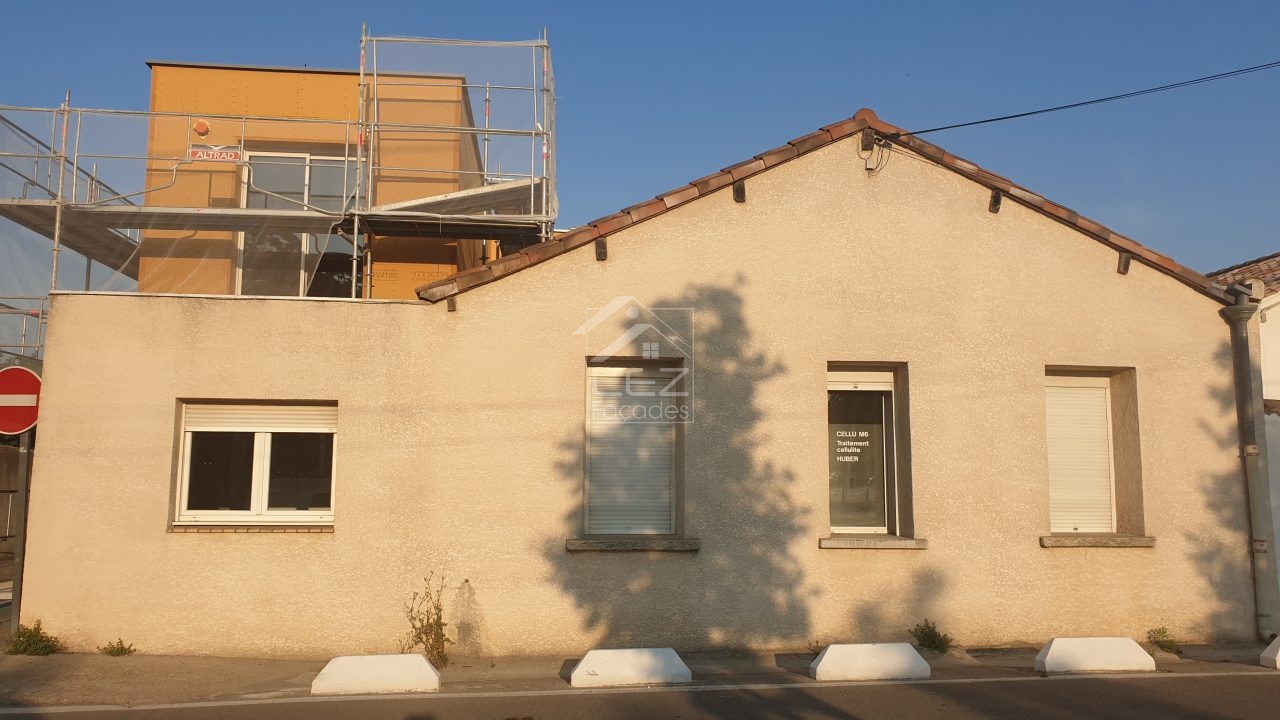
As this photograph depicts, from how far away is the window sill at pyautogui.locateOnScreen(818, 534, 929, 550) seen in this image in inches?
366

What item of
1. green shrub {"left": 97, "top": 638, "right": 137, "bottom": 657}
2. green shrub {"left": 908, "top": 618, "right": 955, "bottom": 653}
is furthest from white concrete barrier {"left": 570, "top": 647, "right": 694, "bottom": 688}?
green shrub {"left": 97, "top": 638, "right": 137, "bottom": 657}

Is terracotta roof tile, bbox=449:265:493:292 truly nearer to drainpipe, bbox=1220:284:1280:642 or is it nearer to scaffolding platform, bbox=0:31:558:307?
scaffolding platform, bbox=0:31:558:307

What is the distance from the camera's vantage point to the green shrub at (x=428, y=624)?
8.59 meters

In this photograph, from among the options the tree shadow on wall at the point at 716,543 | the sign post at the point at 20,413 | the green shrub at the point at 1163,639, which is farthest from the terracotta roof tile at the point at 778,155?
the sign post at the point at 20,413

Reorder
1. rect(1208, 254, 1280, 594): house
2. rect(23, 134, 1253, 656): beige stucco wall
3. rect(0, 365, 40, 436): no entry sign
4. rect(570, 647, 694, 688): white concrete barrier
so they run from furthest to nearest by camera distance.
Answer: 1. rect(1208, 254, 1280, 594): house
2. rect(0, 365, 40, 436): no entry sign
3. rect(23, 134, 1253, 656): beige stucco wall
4. rect(570, 647, 694, 688): white concrete barrier

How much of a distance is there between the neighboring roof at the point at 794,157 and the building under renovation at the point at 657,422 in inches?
1.3

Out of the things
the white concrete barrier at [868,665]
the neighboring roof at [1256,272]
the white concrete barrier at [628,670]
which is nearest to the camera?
the white concrete barrier at [628,670]

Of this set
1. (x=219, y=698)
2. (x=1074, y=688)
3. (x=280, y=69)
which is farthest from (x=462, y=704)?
(x=280, y=69)

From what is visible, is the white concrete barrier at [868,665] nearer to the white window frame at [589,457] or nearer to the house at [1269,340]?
the white window frame at [589,457]

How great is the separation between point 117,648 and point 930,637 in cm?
766

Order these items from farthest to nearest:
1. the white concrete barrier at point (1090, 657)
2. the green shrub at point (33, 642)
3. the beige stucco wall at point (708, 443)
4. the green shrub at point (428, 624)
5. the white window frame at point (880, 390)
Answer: the white window frame at point (880, 390)
the beige stucco wall at point (708, 443)
the green shrub at point (428, 624)
the green shrub at point (33, 642)
the white concrete barrier at point (1090, 657)

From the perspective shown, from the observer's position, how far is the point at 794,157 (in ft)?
32.1

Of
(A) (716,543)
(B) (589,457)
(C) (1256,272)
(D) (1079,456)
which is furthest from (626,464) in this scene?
(C) (1256,272)

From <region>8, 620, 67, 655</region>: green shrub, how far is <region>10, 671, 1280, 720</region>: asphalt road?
5.65 feet
